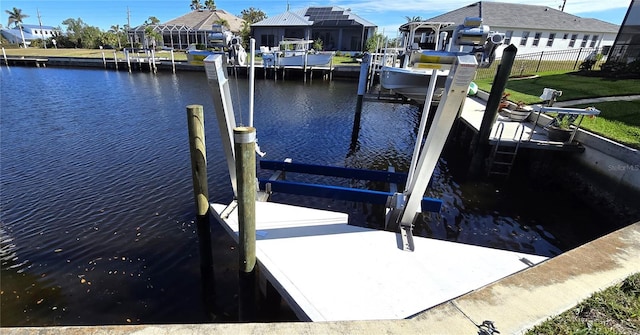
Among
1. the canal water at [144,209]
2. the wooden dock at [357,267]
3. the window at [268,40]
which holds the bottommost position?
the canal water at [144,209]

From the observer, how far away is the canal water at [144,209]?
17.6 feet

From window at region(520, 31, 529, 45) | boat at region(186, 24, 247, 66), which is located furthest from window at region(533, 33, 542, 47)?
boat at region(186, 24, 247, 66)

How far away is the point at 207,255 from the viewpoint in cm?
586

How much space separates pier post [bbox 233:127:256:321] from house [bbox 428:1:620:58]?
34.5 m

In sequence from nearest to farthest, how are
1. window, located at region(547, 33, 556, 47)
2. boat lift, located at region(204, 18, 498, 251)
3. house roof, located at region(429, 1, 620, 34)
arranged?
boat lift, located at region(204, 18, 498, 251), house roof, located at region(429, 1, 620, 34), window, located at region(547, 33, 556, 47)

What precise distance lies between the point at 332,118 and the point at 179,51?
45.2m

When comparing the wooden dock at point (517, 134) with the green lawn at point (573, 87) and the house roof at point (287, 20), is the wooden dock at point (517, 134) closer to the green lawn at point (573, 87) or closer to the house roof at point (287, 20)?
the green lawn at point (573, 87)

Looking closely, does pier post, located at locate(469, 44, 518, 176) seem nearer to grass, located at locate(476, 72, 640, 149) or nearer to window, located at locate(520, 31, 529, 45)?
grass, located at locate(476, 72, 640, 149)

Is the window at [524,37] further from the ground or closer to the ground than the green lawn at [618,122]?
further from the ground

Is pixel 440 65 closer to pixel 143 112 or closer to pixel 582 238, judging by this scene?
pixel 582 238

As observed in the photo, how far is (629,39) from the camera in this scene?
17.9 metres

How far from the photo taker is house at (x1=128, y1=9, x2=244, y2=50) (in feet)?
165

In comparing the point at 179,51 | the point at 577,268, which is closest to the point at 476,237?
the point at 577,268

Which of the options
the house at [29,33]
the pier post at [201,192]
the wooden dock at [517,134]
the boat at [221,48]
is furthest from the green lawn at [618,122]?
the house at [29,33]
